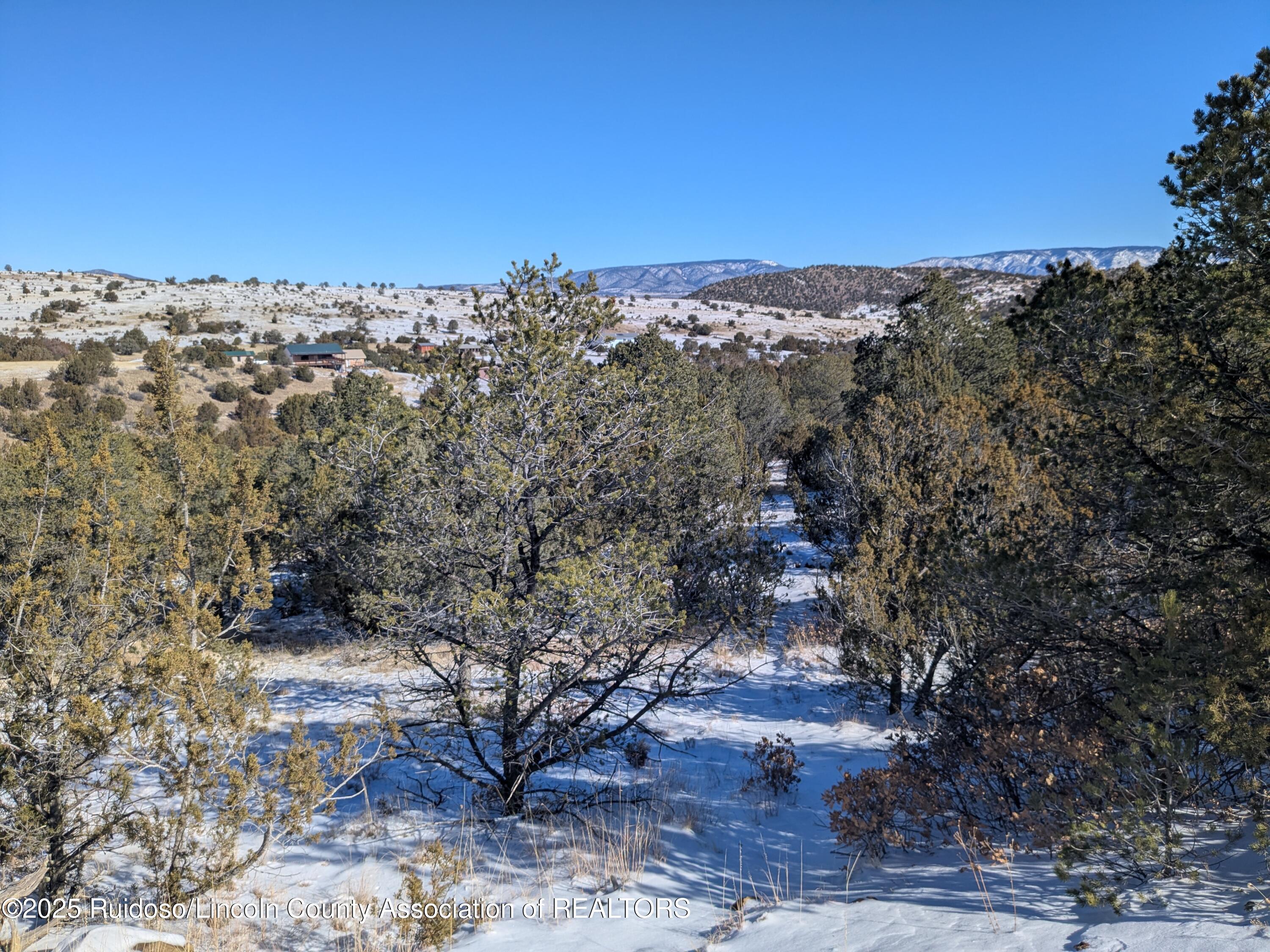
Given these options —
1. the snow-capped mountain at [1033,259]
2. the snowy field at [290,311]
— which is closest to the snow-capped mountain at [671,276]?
the snow-capped mountain at [1033,259]

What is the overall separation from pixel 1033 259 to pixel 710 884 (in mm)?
211185

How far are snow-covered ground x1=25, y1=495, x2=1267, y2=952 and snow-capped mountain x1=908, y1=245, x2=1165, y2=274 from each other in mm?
126266

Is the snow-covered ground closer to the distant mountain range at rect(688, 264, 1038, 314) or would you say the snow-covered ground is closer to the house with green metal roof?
the house with green metal roof

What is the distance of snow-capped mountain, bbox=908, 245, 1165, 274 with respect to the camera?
13288 centimetres

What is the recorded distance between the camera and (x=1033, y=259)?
17600 centimetres

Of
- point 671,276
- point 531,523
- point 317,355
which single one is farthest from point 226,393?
point 671,276

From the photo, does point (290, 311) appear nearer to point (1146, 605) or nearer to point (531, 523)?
point (531, 523)

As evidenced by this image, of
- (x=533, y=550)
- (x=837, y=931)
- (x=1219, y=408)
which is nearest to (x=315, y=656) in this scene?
(x=533, y=550)

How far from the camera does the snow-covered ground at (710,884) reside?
10.6 ft

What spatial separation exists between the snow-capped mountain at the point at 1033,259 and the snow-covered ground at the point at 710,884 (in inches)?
4971

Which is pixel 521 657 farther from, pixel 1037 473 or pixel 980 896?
pixel 1037 473

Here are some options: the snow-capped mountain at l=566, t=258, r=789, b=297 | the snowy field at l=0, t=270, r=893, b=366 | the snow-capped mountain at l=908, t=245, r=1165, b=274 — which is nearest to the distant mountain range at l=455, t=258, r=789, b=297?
the snow-capped mountain at l=566, t=258, r=789, b=297

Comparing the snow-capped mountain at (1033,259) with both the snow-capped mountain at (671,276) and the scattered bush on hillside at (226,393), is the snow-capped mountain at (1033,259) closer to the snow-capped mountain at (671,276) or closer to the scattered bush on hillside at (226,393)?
the snow-capped mountain at (671,276)

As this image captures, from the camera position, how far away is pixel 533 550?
5.85 metres
